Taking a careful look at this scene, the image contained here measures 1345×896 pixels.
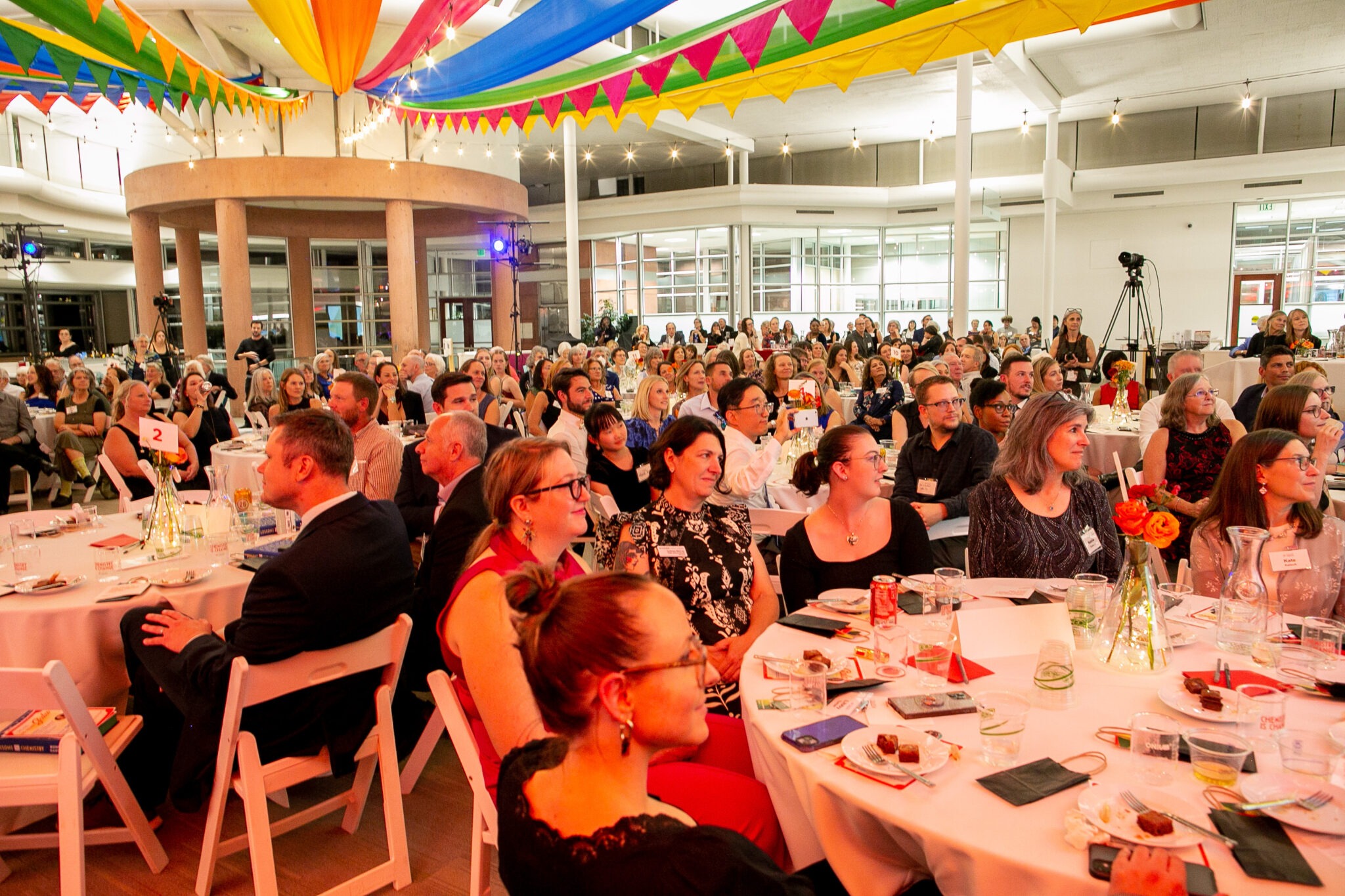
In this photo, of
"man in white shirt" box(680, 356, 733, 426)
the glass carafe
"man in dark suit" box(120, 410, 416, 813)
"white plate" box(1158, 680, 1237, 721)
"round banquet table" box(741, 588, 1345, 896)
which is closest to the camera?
"round banquet table" box(741, 588, 1345, 896)

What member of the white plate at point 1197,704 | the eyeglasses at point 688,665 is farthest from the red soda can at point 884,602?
the eyeglasses at point 688,665

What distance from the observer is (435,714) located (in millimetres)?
2875

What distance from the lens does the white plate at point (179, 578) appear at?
3.08m

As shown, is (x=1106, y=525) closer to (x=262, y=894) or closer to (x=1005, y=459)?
(x=1005, y=459)

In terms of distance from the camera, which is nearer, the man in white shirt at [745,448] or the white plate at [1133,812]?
the white plate at [1133,812]

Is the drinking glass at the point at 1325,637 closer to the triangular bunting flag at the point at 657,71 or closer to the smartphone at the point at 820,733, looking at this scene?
the smartphone at the point at 820,733

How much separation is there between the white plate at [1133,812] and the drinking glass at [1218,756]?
10 cm

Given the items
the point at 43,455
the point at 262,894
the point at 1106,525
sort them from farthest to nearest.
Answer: the point at 43,455 < the point at 1106,525 < the point at 262,894

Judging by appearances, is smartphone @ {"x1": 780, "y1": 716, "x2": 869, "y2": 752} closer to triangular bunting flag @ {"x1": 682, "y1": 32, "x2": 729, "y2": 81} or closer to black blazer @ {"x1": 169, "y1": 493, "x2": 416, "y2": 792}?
black blazer @ {"x1": 169, "y1": 493, "x2": 416, "y2": 792}

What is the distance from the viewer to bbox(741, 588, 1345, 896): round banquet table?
1.39 meters

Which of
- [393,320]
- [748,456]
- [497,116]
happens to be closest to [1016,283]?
[393,320]

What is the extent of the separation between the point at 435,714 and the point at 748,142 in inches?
741

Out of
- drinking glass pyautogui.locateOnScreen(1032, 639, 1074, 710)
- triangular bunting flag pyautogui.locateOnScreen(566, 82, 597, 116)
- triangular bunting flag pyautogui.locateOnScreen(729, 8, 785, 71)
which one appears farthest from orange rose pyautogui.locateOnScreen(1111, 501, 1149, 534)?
triangular bunting flag pyautogui.locateOnScreen(566, 82, 597, 116)

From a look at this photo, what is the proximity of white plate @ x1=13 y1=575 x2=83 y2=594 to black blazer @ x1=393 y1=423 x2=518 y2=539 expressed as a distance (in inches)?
59.9
